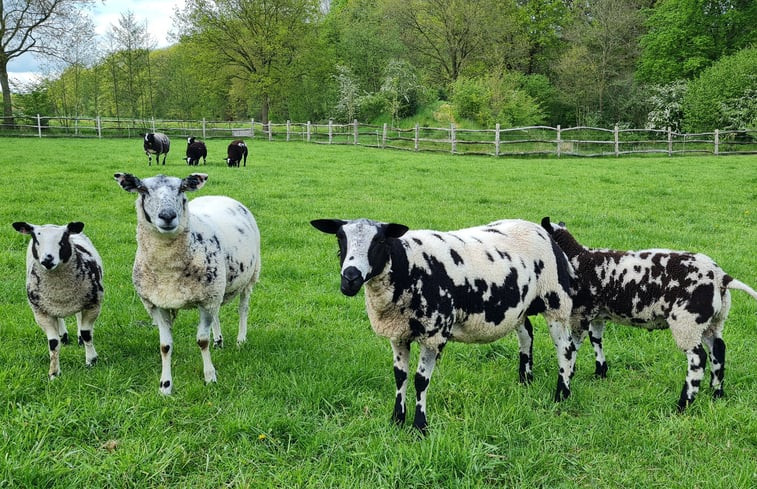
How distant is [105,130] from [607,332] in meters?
37.8

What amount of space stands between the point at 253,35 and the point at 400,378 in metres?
44.8

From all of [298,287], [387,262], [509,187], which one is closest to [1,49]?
[509,187]

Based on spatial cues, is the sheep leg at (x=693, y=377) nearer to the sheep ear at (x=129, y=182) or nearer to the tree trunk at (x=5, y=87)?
the sheep ear at (x=129, y=182)

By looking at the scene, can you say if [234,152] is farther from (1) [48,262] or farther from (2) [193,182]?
(2) [193,182]

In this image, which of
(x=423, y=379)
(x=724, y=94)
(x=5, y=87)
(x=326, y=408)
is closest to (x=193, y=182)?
(x=326, y=408)

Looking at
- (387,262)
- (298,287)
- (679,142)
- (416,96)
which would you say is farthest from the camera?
(416,96)

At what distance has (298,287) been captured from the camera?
716 centimetres

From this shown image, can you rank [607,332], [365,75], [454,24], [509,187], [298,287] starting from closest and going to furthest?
[607,332] → [298,287] → [509,187] → [454,24] → [365,75]

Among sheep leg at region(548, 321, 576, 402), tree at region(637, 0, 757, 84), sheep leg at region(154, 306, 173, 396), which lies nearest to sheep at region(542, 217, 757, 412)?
sheep leg at region(548, 321, 576, 402)

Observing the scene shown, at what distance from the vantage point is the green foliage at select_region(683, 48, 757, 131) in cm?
2948

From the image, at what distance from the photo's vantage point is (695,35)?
38312mm

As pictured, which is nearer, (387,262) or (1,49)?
(387,262)

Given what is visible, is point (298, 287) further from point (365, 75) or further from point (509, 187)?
point (365, 75)

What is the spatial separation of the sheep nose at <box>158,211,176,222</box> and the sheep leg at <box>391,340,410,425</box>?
1938mm
